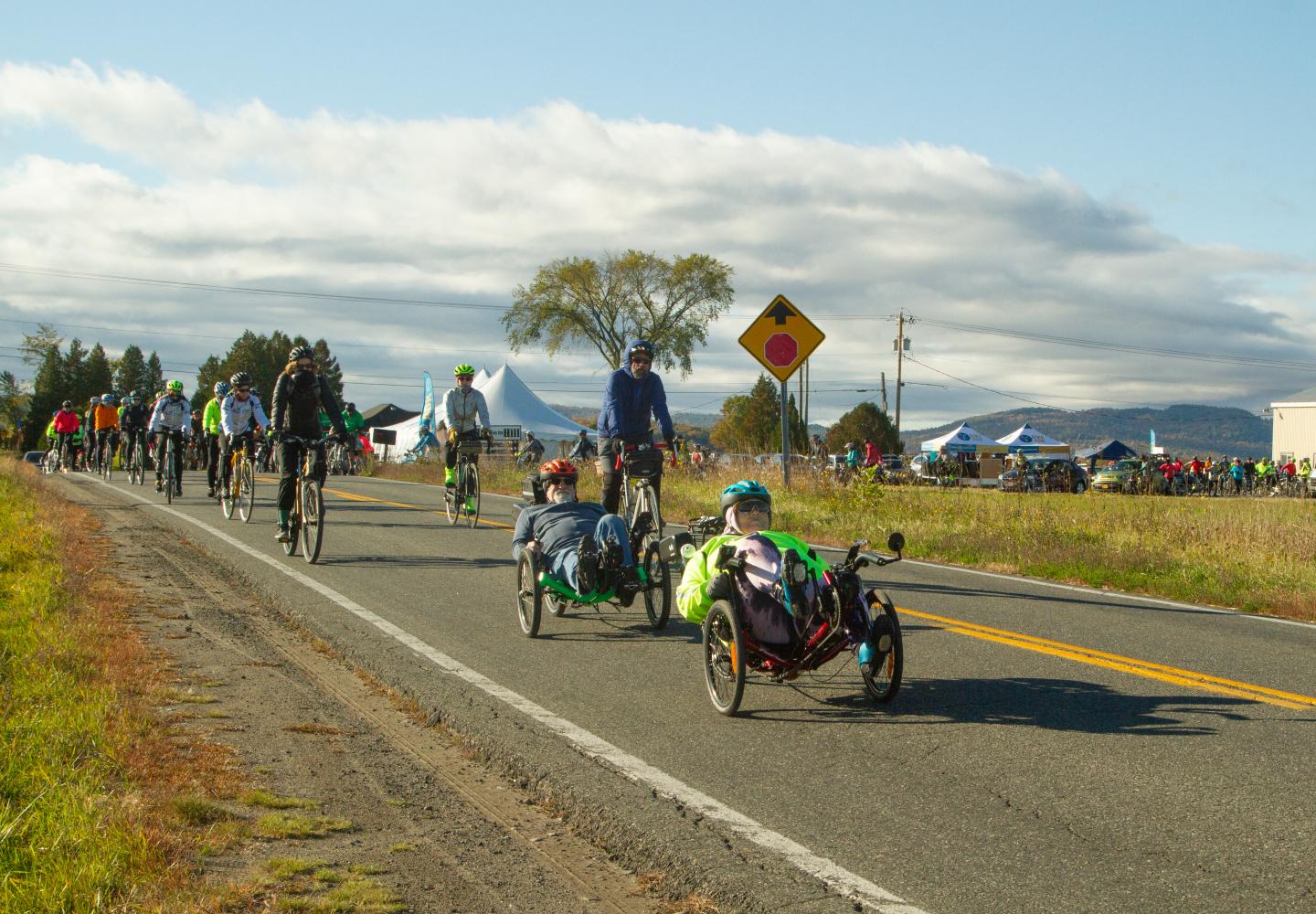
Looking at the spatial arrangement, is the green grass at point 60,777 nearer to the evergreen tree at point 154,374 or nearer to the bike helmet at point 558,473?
the bike helmet at point 558,473

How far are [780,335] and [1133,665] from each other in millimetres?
11672

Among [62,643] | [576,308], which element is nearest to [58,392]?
[576,308]

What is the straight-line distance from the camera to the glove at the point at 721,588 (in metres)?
6.54

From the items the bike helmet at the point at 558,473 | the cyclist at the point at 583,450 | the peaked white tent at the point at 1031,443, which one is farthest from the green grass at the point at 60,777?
the peaked white tent at the point at 1031,443

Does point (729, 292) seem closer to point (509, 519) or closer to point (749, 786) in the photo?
point (509, 519)

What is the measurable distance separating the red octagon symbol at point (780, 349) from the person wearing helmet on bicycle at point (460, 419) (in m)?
4.34

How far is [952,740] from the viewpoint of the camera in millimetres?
6113

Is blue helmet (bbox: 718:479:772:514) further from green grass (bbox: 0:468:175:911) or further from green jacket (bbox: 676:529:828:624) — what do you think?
green grass (bbox: 0:468:175:911)

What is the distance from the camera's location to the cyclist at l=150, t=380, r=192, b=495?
68.3ft

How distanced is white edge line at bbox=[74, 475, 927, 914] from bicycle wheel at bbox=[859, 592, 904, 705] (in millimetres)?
1536

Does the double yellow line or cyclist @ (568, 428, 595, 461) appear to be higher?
cyclist @ (568, 428, 595, 461)

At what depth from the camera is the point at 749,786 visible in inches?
211

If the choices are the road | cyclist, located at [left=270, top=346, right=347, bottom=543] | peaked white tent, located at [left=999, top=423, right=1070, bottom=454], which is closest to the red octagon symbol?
cyclist, located at [left=270, top=346, right=347, bottom=543]

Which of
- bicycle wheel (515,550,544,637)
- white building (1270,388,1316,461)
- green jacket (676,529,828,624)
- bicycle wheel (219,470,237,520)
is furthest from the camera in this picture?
white building (1270,388,1316,461)
